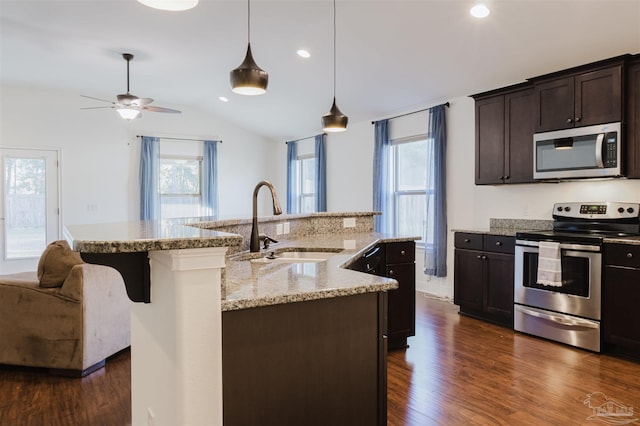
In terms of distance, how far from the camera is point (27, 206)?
6637 mm

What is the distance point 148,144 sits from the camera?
24.5ft

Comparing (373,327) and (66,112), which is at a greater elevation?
(66,112)

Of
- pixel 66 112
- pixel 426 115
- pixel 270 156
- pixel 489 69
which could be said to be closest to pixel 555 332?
pixel 489 69

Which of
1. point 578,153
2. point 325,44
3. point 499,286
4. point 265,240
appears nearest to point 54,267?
point 265,240

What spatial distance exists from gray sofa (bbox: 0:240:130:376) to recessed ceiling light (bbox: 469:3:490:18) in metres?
3.63

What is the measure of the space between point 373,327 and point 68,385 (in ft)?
7.98

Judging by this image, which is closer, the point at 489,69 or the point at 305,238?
the point at 305,238

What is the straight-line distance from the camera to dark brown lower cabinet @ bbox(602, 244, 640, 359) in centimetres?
315

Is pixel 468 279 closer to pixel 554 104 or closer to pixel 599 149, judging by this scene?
pixel 599 149

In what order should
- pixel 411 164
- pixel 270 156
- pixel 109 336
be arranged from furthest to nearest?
pixel 270 156, pixel 411 164, pixel 109 336

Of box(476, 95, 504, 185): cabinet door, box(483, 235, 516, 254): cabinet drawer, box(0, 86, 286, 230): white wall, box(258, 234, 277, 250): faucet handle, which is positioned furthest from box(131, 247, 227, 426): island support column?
box(0, 86, 286, 230): white wall

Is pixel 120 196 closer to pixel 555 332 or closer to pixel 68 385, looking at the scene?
pixel 68 385

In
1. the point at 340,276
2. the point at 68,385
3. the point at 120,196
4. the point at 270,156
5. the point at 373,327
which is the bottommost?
the point at 68,385

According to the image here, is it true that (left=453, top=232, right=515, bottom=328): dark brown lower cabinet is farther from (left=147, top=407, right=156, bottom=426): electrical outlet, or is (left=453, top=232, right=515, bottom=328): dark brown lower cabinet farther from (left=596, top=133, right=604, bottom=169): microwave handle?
(left=147, top=407, right=156, bottom=426): electrical outlet
